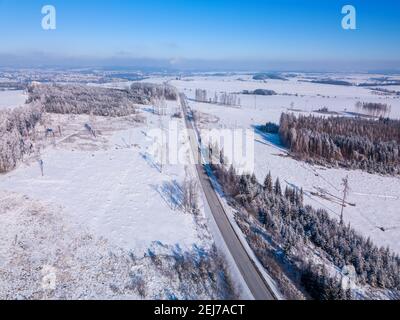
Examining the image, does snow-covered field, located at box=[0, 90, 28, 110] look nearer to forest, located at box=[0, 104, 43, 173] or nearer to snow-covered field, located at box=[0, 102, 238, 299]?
forest, located at box=[0, 104, 43, 173]

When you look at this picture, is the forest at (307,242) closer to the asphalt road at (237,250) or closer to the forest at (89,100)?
the asphalt road at (237,250)

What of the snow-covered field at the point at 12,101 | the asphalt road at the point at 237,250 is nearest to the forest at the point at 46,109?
the snow-covered field at the point at 12,101

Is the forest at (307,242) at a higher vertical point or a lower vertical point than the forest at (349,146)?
lower

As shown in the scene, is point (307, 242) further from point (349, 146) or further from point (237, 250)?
point (349, 146)
